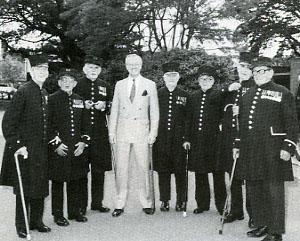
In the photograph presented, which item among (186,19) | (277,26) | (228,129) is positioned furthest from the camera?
(277,26)

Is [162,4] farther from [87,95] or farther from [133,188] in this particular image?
[87,95]

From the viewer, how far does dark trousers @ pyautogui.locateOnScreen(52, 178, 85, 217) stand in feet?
20.3

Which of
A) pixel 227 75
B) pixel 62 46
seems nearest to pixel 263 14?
pixel 62 46

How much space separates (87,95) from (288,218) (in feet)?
10.2

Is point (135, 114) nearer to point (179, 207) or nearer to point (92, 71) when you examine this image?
point (92, 71)

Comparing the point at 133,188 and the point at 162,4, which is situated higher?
the point at 162,4

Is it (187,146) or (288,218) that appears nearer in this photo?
(288,218)

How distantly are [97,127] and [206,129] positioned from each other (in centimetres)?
148

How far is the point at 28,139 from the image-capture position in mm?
5605

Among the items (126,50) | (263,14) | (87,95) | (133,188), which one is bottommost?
(133,188)

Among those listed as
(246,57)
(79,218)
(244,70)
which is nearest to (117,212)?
(79,218)

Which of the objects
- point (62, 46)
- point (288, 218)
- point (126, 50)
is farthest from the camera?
point (62, 46)

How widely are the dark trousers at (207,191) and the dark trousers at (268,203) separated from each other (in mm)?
903

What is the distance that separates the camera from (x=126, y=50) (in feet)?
64.5
